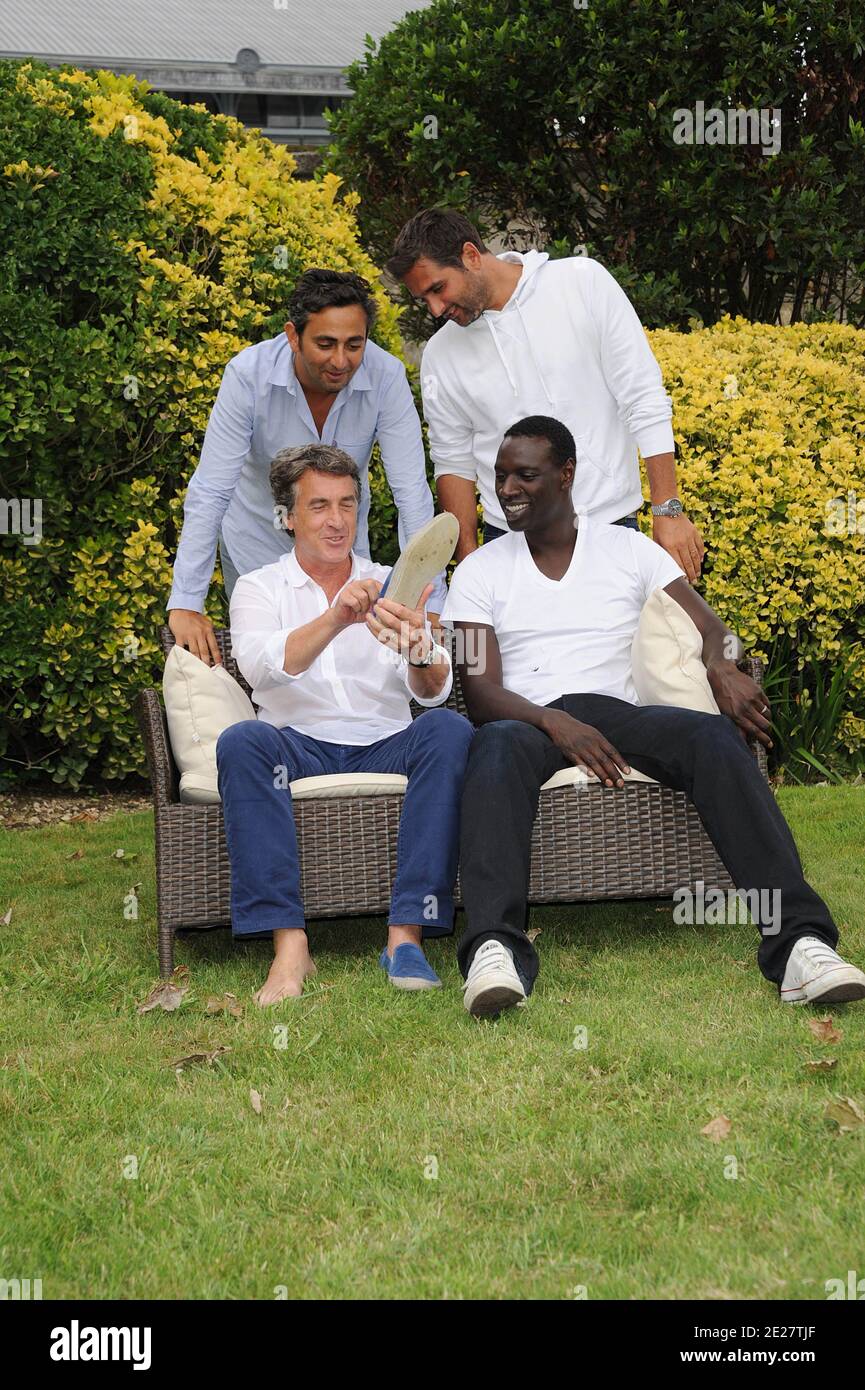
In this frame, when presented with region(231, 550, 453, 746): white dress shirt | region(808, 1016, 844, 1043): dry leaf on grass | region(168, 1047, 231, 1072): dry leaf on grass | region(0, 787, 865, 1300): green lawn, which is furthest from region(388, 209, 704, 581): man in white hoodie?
region(168, 1047, 231, 1072): dry leaf on grass

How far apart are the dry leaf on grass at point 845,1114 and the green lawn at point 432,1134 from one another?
0.03 meters

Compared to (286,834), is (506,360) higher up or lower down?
higher up

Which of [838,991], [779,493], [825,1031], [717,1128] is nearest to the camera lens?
[717,1128]

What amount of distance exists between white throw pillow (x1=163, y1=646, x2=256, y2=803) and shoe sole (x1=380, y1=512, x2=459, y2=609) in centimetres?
68

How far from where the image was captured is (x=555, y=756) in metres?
4.02

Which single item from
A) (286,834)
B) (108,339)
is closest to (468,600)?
(286,834)

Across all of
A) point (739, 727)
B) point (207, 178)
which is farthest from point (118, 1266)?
point (207, 178)

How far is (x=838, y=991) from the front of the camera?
333cm

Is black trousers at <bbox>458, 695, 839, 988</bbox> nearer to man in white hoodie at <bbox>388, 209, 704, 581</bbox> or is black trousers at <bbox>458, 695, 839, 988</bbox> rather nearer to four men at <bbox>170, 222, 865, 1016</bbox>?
four men at <bbox>170, 222, 865, 1016</bbox>

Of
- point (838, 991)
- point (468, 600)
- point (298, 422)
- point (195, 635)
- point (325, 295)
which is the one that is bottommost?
point (838, 991)

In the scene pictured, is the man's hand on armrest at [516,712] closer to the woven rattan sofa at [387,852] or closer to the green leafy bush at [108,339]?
the woven rattan sofa at [387,852]

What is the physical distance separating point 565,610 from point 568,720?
0.45m

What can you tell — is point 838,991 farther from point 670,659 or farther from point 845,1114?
point 670,659

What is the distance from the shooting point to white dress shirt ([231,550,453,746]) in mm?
4219
